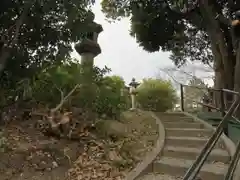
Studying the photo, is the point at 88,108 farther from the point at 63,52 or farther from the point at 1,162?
the point at 1,162

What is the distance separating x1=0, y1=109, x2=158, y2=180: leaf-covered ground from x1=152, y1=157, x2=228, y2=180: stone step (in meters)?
0.39

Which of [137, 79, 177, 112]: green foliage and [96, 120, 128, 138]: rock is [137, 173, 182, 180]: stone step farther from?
[137, 79, 177, 112]: green foliage

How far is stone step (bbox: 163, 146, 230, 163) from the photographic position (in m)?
4.36

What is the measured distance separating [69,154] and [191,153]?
2007 mm

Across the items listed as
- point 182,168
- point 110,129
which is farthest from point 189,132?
point 182,168

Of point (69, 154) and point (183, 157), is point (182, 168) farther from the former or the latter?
point (69, 154)

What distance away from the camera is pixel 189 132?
19.4 ft

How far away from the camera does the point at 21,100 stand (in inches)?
218

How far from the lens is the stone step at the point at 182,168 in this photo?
12.5ft

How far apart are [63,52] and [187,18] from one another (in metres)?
7.28

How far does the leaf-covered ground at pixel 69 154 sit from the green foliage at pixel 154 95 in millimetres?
7203

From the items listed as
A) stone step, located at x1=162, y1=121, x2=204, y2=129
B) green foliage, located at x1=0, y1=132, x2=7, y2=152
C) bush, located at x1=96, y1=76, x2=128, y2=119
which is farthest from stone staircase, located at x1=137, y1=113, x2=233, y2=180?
green foliage, located at x1=0, y1=132, x2=7, y2=152


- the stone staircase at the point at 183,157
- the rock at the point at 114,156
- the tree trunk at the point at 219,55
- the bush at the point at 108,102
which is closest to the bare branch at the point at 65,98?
the bush at the point at 108,102

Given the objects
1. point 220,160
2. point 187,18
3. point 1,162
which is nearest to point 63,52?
point 1,162
